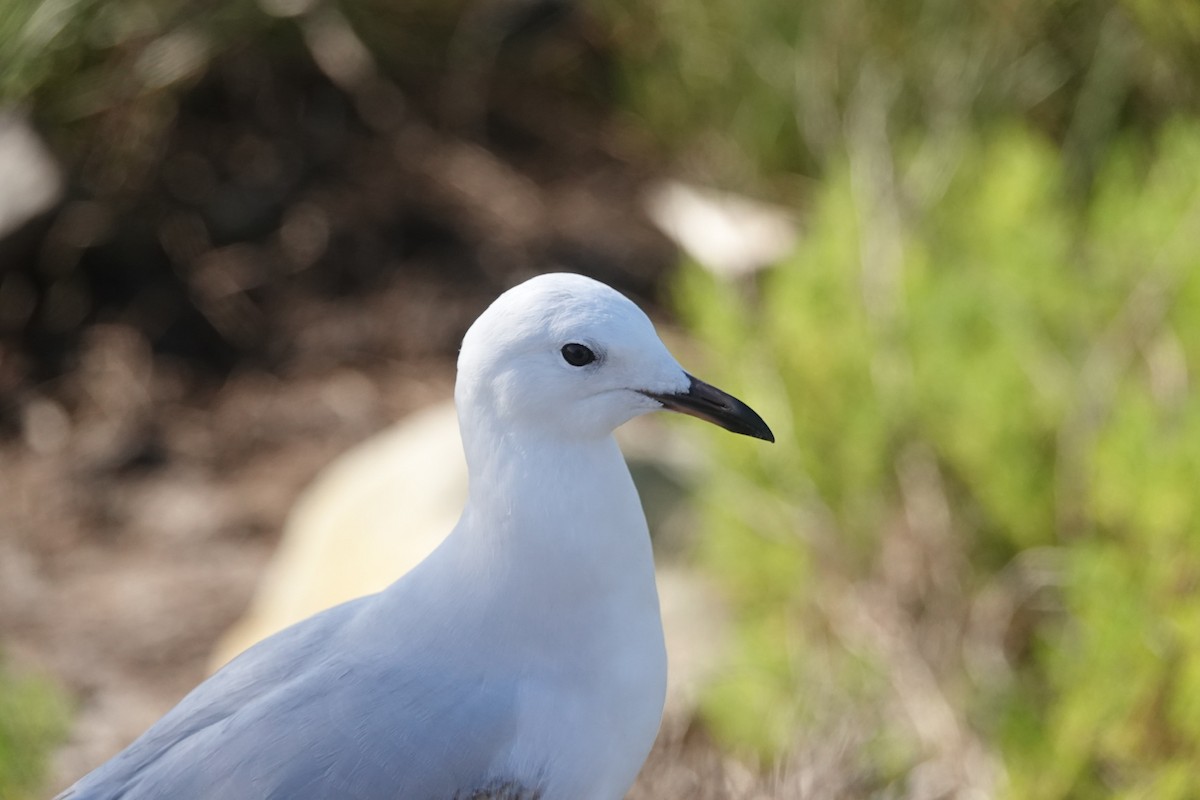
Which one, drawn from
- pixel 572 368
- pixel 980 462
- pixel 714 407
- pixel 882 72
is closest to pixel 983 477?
pixel 980 462

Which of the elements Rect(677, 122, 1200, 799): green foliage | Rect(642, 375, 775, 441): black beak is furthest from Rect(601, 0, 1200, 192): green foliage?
Rect(642, 375, 775, 441): black beak

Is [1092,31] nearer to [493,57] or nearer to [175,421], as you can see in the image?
[493,57]

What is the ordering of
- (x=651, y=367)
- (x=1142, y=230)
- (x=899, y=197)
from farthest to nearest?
(x=899, y=197) < (x=1142, y=230) < (x=651, y=367)

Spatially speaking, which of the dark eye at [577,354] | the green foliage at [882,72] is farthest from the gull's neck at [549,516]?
the green foliage at [882,72]

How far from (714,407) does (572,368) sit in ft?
0.56

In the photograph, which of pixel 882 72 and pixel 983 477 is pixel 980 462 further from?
pixel 882 72

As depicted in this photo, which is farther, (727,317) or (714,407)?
(727,317)

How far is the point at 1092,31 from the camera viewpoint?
3955mm

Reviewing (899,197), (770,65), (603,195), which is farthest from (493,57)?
(899,197)

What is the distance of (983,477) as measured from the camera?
107 inches

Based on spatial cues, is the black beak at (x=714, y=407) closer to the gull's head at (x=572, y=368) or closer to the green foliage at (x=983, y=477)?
the gull's head at (x=572, y=368)

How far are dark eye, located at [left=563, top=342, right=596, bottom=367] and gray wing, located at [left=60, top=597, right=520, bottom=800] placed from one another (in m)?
0.39

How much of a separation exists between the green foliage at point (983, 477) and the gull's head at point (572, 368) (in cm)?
106

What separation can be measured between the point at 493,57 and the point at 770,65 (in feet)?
3.35
